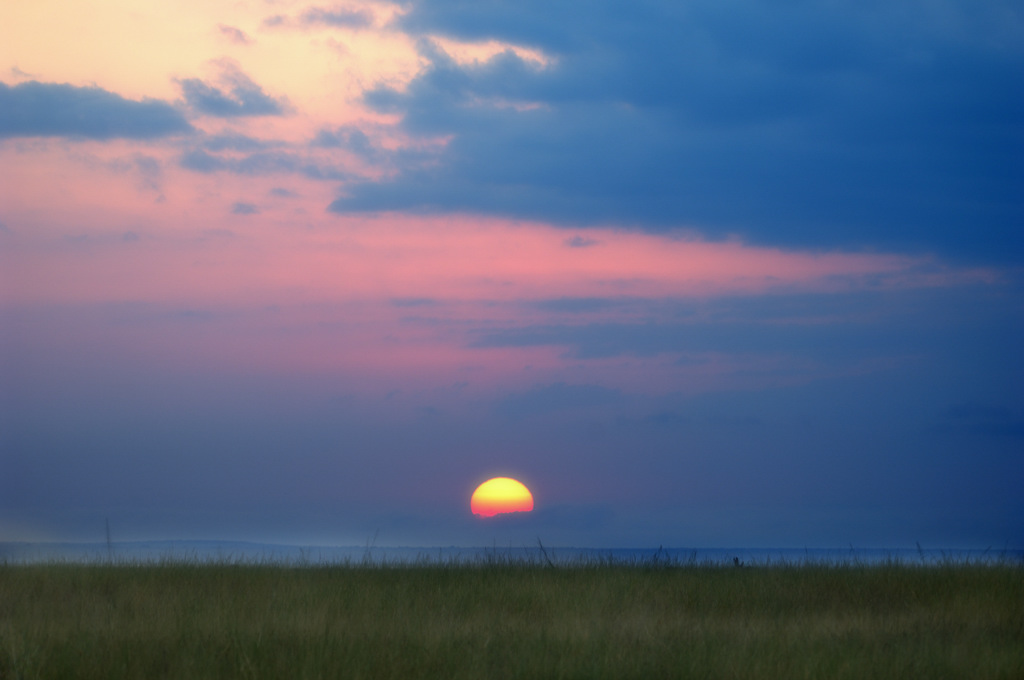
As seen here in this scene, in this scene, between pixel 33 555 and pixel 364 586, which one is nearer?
pixel 364 586

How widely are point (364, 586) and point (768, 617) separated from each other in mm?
6201

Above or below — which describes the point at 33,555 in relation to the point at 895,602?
above

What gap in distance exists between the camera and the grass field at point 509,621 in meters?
8.48

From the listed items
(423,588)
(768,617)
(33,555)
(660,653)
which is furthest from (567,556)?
(33,555)

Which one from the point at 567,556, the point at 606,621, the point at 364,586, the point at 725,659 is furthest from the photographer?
the point at 567,556

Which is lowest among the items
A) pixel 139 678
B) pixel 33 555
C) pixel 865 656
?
pixel 865 656

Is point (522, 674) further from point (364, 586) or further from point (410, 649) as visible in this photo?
point (364, 586)

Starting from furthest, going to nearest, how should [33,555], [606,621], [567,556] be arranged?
[567,556] < [33,555] < [606,621]

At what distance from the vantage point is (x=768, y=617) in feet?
40.0

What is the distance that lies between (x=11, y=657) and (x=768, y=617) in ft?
31.2

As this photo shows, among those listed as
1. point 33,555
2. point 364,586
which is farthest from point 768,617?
point 33,555

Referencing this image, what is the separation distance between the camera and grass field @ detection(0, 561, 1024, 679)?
8477 mm

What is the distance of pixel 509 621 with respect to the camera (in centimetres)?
1110

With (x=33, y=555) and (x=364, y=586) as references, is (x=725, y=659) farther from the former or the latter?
(x=33, y=555)
